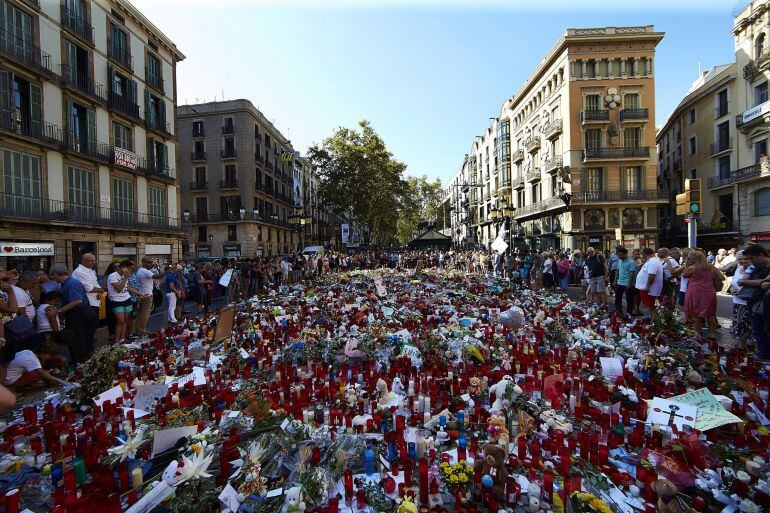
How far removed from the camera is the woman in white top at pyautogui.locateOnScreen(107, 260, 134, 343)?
315 inches

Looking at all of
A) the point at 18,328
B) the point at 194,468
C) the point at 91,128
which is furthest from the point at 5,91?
the point at 194,468

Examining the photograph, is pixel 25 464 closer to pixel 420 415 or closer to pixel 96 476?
pixel 96 476

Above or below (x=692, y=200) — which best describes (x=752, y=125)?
above

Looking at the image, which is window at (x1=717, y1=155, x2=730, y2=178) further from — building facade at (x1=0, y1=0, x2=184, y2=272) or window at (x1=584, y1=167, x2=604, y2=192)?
building facade at (x1=0, y1=0, x2=184, y2=272)

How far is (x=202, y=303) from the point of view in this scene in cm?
1305

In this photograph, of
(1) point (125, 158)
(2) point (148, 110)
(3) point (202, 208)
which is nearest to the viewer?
(1) point (125, 158)

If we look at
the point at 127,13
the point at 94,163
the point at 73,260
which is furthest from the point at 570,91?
the point at 73,260

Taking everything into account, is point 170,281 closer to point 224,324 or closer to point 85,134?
point 224,324

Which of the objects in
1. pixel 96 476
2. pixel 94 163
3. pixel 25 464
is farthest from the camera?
pixel 94 163

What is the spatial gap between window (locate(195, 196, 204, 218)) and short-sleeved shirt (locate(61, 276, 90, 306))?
3859cm

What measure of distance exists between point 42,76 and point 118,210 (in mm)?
8013

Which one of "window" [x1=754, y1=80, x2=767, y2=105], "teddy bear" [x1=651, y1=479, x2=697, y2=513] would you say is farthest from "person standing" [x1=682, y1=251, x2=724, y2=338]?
"window" [x1=754, y1=80, x2=767, y2=105]

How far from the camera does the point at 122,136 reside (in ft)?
84.1

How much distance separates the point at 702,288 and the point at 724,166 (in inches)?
1412
